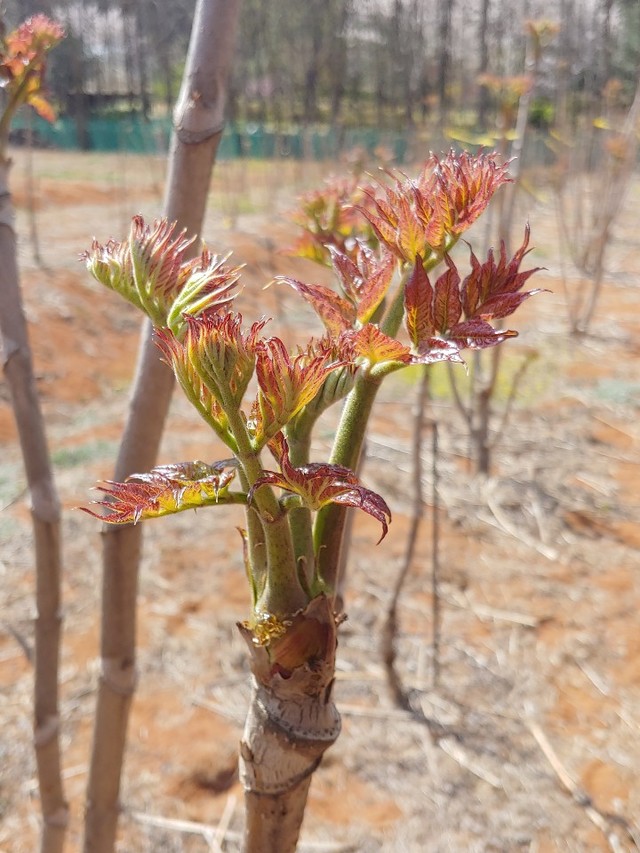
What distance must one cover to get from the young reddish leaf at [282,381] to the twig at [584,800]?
5.58ft

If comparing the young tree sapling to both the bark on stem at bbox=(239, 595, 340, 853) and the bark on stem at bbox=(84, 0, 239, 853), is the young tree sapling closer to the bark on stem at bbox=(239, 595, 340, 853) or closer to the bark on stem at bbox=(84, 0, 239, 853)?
the bark on stem at bbox=(239, 595, 340, 853)

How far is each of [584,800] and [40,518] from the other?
1485 mm

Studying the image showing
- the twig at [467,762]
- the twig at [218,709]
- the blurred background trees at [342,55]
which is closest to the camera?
the twig at [467,762]

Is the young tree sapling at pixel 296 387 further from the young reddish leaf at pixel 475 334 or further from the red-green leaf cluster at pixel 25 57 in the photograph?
the red-green leaf cluster at pixel 25 57

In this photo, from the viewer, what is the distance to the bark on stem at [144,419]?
72 centimetres

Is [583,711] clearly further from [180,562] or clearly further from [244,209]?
[244,209]

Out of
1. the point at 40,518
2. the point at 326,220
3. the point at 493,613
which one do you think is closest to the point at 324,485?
the point at 326,220

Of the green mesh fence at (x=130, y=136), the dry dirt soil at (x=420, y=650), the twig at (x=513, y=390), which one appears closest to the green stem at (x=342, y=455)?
the dry dirt soil at (x=420, y=650)

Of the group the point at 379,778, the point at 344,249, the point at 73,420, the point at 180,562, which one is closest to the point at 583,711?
the point at 379,778

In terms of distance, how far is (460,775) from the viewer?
1.87 m

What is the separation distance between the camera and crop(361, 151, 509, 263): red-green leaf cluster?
1.36 feet

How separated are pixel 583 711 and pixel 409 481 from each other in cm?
147

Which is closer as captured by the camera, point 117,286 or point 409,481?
point 117,286

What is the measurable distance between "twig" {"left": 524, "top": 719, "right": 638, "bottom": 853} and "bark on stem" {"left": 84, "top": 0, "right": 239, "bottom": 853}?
1.18 m
